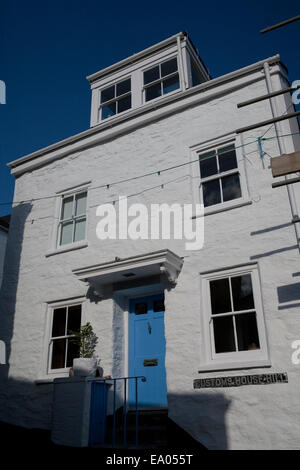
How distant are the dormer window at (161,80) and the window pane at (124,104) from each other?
0.58 m

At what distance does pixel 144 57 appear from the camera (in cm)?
1141

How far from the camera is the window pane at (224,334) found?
6.99m

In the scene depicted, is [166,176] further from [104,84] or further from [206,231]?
[104,84]

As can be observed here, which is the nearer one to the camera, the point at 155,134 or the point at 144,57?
the point at 155,134

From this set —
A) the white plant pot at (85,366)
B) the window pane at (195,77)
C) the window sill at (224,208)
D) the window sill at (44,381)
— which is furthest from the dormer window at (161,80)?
the window sill at (44,381)

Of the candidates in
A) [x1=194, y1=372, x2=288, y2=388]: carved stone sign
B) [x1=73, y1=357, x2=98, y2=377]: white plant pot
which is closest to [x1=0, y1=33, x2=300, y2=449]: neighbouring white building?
[x1=194, y1=372, x2=288, y2=388]: carved stone sign

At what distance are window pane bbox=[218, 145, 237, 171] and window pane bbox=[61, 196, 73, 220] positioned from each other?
154 inches

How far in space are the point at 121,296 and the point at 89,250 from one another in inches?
52.8

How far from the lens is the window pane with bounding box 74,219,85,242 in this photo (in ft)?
31.7

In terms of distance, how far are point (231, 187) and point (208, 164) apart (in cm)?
81
